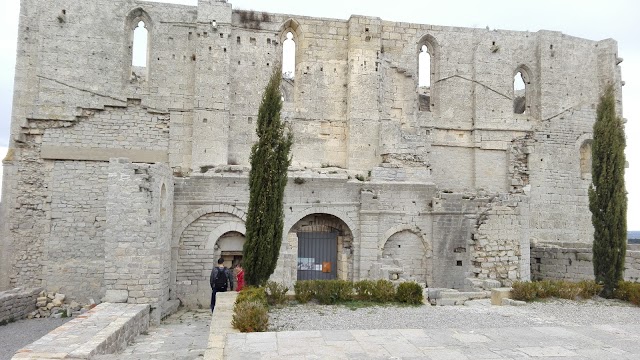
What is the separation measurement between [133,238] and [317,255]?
677 centimetres

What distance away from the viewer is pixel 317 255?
17.9 metres

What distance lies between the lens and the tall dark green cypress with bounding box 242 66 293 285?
12711 millimetres

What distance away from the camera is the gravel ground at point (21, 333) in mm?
13070

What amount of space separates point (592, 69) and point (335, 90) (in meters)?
13.0

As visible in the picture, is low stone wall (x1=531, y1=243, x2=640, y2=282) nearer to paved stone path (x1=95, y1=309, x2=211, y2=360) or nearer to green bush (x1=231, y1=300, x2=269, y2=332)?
paved stone path (x1=95, y1=309, x2=211, y2=360)

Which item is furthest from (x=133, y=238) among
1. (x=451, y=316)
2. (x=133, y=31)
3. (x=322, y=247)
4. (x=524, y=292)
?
(x=133, y=31)

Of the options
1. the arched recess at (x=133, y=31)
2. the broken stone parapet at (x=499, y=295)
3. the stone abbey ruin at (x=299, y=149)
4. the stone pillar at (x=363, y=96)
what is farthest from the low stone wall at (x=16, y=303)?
the broken stone parapet at (x=499, y=295)

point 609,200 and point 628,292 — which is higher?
point 609,200

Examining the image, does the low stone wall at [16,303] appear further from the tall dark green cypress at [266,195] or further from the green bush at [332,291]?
the green bush at [332,291]

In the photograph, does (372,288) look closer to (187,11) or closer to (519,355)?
(519,355)

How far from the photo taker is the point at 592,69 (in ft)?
80.5

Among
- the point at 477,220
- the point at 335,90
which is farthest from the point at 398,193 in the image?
the point at 335,90

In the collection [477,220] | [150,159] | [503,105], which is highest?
[503,105]

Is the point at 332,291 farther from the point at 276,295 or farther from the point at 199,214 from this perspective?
the point at 199,214
